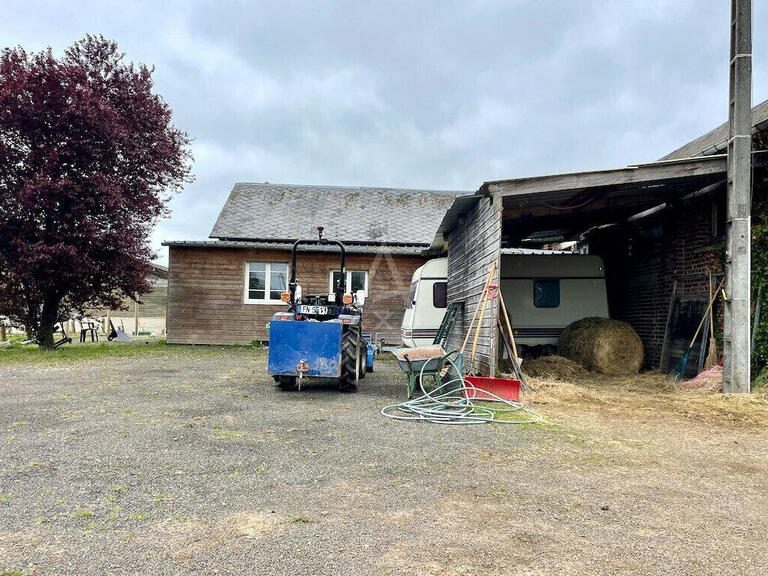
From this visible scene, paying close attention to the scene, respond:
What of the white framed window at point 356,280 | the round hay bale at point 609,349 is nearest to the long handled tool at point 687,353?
the round hay bale at point 609,349

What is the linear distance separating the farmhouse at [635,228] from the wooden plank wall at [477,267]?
17mm

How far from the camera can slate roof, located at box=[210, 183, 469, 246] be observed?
18.6 m

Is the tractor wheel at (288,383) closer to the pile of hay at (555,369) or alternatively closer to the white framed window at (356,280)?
the pile of hay at (555,369)

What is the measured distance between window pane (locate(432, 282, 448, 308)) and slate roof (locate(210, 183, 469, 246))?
5874 mm

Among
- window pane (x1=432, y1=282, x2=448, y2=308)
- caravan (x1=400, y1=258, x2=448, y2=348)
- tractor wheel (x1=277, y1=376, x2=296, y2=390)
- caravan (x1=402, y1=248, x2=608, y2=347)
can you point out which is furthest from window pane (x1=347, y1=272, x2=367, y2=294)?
tractor wheel (x1=277, y1=376, x2=296, y2=390)

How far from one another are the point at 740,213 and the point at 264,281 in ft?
42.4

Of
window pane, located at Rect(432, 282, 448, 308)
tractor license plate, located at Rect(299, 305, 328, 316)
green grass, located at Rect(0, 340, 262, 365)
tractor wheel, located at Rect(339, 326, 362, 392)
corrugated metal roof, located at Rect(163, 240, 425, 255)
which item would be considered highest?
corrugated metal roof, located at Rect(163, 240, 425, 255)

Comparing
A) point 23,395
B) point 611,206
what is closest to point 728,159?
point 611,206

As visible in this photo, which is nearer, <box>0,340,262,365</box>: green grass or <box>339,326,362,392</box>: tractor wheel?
<box>339,326,362,392</box>: tractor wheel

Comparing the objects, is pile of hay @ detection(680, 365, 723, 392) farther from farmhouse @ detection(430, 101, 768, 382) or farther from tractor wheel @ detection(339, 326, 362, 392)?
tractor wheel @ detection(339, 326, 362, 392)

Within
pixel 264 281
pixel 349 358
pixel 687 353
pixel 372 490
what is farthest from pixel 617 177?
pixel 264 281

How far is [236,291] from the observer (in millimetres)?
17219

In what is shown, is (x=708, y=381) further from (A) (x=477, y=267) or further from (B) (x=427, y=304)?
(B) (x=427, y=304)

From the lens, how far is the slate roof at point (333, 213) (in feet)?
61.0
